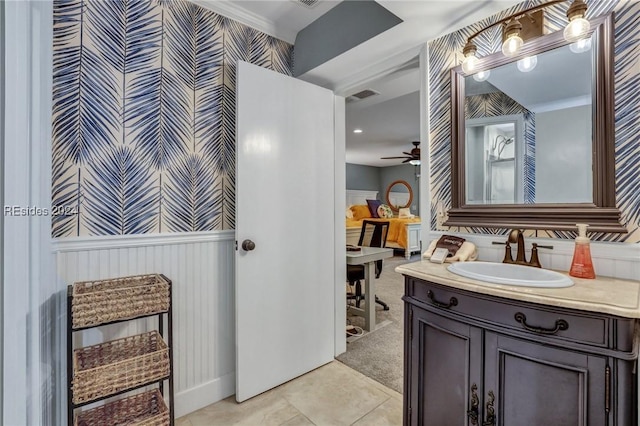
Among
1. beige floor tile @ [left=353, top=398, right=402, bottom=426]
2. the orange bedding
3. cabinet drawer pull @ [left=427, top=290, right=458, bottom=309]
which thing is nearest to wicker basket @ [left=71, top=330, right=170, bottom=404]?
beige floor tile @ [left=353, top=398, right=402, bottom=426]

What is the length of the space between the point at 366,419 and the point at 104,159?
1997mm

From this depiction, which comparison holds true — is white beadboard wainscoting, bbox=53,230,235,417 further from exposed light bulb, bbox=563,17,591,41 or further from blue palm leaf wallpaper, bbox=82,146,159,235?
exposed light bulb, bbox=563,17,591,41

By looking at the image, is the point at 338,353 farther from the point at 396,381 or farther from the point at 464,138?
the point at 464,138

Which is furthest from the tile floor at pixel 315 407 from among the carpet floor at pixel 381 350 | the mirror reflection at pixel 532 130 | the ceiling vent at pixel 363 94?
the ceiling vent at pixel 363 94

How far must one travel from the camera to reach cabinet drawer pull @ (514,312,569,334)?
0.91 meters

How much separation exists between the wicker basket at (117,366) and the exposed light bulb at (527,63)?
2147 mm

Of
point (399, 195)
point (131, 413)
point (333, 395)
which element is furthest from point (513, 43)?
point (399, 195)

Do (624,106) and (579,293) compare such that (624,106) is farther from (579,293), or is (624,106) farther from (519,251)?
(579,293)

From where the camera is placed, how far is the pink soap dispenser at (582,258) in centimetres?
114

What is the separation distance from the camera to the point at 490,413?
106 cm

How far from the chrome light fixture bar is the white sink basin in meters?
0.94

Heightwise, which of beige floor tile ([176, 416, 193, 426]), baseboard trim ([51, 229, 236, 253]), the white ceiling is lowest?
beige floor tile ([176, 416, 193, 426])

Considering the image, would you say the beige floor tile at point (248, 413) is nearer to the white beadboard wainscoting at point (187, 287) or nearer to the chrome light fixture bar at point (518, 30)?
the white beadboard wainscoting at point (187, 287)

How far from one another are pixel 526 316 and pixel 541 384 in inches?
8.3
